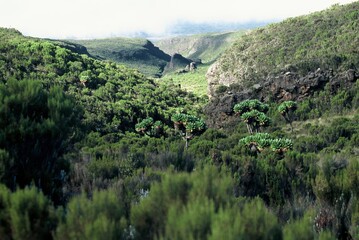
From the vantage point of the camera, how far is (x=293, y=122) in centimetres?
4688

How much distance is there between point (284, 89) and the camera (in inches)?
2050

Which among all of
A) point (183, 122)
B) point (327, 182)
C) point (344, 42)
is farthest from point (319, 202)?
point (344, 42)

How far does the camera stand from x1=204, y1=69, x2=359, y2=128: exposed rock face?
49062 millimetres

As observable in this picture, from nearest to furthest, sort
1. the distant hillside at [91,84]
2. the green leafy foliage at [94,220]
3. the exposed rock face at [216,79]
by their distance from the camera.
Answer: the green leafy foliage at [94,220] < the distant hillside at [91,84] < the exposed rock face at [216,79]

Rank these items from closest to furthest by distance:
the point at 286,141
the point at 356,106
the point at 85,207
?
the point at 85,207, the point at 286,141, the point at 356,106

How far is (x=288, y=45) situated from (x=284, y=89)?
39.4m

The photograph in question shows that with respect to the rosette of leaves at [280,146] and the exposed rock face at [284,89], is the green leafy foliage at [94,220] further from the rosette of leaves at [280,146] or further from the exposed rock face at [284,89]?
the exposed rock face at [284,89]

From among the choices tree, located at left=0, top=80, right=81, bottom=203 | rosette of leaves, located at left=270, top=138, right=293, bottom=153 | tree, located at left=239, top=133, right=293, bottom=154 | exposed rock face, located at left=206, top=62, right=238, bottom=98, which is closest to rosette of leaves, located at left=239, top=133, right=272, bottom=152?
tree, located at left=239, top=133, right=293, bottom=154

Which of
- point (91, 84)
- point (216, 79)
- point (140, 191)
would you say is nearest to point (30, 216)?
point (140, 191)

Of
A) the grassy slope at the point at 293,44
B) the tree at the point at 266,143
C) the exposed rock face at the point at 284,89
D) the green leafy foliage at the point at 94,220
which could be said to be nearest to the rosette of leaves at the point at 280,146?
the tree at the point at 266,143

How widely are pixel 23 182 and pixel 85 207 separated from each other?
10.1 ft

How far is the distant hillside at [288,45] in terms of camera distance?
75375 millimetres

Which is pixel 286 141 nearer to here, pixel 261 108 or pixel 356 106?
pixel 261 108

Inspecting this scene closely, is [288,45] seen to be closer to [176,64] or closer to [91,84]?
[91,84]
